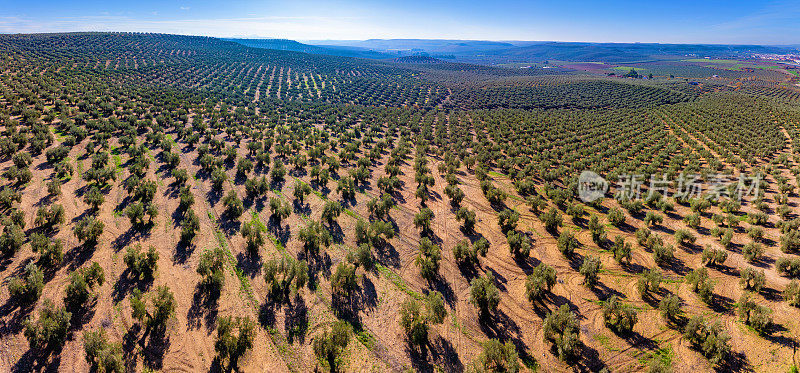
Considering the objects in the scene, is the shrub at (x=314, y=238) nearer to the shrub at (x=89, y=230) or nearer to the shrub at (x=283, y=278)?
the shrub at (x=283, y=278)

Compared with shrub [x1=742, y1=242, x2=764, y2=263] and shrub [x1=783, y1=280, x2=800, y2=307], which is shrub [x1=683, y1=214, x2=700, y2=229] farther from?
shrub [x1=783, y1=280, x2=800, y2=307]

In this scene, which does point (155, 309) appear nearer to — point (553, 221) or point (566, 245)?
point (566, 245)

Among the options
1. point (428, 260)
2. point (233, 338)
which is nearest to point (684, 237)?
point (428, 260)

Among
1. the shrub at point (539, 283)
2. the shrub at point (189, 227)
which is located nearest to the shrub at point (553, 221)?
the shrub at point (539, 283)

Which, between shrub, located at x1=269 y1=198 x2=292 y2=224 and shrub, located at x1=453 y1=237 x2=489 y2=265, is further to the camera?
shrub, located at x1=269 y1=198 x2=292 y2=224

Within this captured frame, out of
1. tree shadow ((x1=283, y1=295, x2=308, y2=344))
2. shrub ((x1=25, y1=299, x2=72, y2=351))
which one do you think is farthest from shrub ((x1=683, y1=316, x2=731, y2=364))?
shrub ((x1=25, y1=299, x2=72, y2=351))
